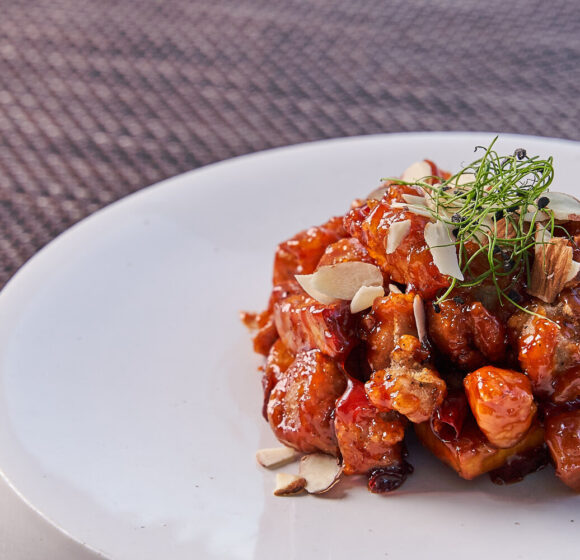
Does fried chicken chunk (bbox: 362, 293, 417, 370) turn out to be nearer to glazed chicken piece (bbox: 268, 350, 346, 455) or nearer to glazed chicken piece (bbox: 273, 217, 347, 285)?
glazed chicken piece (bbox: 268, 350, 346, 455)

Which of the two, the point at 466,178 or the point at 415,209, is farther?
the point at 466,178

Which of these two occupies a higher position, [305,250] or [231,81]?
[305,250]

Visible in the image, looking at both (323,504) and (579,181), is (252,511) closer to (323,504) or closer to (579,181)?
(323,504)

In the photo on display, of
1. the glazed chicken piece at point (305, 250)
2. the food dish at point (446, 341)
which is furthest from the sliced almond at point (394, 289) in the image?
the glazed chicken piece at point (305, 250)

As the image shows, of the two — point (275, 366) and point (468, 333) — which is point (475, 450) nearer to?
point (468, 333)

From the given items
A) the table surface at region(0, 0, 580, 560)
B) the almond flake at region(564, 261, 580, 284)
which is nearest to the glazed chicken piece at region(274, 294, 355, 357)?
the almond flake at region(564, 261, 580, 284)

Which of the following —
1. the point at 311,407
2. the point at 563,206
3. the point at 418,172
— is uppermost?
the point at 563,206

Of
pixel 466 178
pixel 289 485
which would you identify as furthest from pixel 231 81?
pixel 289 485
